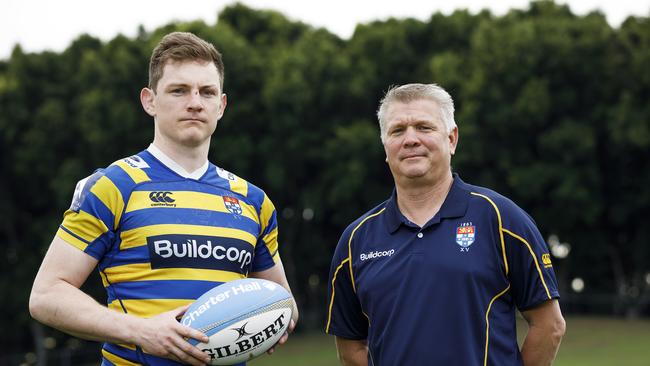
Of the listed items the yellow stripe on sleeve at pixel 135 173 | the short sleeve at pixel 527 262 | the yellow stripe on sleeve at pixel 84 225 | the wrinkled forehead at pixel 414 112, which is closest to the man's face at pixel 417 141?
the wrinkled forehead at pixel 414 112

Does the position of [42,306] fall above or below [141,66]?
below

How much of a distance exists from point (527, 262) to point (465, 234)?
1.16ft

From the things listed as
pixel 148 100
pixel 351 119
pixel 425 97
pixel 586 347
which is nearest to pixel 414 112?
pixel 425 97

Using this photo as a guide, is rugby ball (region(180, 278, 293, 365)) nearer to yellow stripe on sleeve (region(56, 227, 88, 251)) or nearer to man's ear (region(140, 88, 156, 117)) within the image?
yellow stripe on sleeve (region(56, 227, 88, 251))

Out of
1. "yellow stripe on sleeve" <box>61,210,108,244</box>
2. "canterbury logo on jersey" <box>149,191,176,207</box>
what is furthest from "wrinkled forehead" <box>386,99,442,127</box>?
"yellow stripe on sleeve" <box>61,210,108,244</box>

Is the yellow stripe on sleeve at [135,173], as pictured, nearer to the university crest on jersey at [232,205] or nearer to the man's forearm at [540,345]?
the university crest on jersey at [232,205]

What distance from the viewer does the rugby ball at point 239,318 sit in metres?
4.02

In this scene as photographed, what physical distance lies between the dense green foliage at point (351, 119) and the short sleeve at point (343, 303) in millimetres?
22144

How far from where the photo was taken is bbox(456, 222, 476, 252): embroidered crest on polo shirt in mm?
4305

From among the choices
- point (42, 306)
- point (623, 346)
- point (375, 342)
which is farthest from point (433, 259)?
point (623, 346)

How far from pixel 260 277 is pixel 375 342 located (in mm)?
821

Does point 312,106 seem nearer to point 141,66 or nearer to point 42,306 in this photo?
point 141,66

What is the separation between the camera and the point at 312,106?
28609 mm

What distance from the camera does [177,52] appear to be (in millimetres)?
4316
